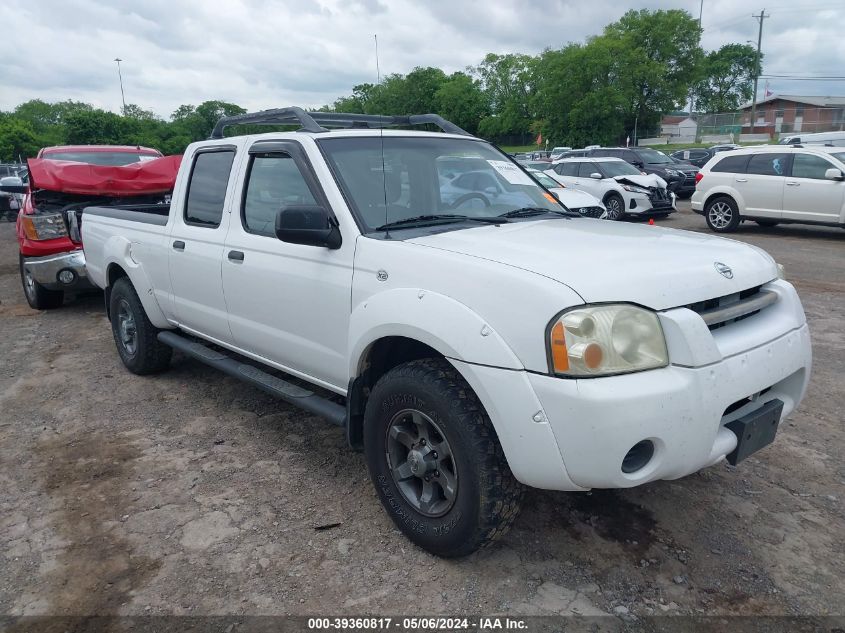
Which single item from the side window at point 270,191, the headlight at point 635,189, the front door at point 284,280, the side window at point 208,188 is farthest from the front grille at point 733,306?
the headlight at point 635,189

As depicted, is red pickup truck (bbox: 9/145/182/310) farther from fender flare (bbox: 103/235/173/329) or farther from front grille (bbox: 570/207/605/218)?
front grille (bbox: 570/207/605/218)

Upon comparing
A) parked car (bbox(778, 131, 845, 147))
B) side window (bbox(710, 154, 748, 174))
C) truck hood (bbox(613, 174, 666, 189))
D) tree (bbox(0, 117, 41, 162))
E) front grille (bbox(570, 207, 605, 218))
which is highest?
tree (bbox(0, 117, 41, 162))

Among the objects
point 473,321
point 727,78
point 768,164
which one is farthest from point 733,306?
point 727,78

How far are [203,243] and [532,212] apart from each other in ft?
6.82

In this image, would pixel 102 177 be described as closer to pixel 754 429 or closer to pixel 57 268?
pixel 57 268

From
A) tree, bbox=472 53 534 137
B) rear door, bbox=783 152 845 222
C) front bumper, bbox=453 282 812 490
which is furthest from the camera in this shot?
tree, bbox=472 53 534 137

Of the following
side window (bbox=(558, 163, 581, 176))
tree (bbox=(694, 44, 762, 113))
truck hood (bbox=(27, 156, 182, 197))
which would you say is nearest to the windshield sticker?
truck hood (bbox=(27, 156, 182, 197))

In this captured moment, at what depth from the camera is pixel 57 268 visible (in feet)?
24.0

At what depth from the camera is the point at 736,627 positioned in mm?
2463

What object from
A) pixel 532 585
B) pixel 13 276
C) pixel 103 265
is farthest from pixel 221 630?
pixel 13 276

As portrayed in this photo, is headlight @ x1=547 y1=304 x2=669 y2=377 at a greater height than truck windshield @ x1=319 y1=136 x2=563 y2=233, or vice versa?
truck windshield @ x1=319 y1=136 x2=563 y2=233

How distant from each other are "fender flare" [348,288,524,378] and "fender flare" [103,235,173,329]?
8.39 ft

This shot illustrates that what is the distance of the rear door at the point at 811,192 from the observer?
12094mm

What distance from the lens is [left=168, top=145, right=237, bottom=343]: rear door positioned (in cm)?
412
